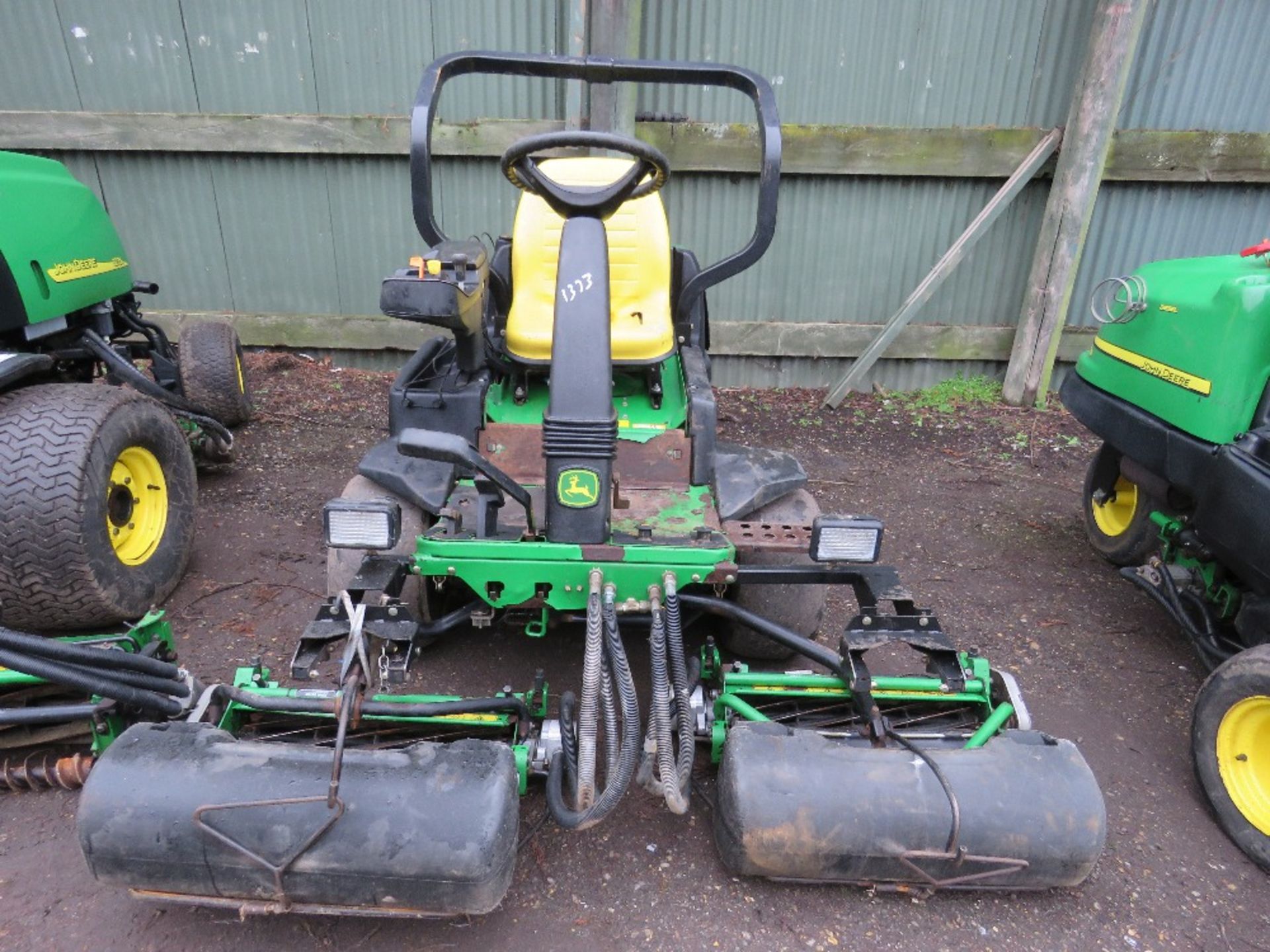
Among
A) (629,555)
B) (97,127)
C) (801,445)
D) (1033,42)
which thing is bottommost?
(801,445)

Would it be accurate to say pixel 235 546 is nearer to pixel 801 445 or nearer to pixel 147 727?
pixel 147 727

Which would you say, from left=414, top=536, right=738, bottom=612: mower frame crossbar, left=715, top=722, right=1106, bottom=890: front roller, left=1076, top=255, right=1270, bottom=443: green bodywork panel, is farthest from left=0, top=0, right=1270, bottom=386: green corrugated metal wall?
left=715, top=722, right=1106, bottom=890: front roller

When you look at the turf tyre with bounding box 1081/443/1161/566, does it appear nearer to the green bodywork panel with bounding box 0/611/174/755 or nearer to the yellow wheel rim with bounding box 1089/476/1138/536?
the yellow wheel rim with bounding box 1089/476/1138/536

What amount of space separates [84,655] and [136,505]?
1366 mm

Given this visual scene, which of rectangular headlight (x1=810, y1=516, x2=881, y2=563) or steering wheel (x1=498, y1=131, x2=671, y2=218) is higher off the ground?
steering wheel (x1=498, y1=131, x2=671, y2=218)

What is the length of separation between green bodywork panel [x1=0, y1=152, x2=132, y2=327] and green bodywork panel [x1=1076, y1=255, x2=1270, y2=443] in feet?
13.6

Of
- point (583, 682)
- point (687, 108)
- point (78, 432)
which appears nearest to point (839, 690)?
point (583, 682)

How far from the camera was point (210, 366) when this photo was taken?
435cm

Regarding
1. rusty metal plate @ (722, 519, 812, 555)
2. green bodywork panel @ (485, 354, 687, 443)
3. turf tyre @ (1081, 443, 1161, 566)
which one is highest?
green bodywork panel @ (485, 354, 687, 443)

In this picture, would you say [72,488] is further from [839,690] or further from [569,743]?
[839,690]

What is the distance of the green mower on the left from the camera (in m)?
2.11

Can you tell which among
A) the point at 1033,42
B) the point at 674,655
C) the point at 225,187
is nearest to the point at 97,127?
the point at 225,187

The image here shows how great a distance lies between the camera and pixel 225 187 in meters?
5.39

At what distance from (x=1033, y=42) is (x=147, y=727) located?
585 cm
